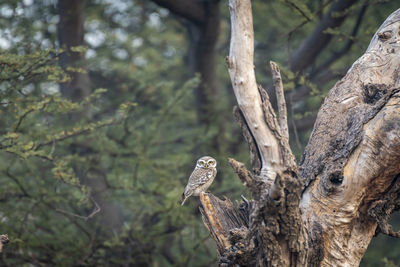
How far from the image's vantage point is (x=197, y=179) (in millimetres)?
5008

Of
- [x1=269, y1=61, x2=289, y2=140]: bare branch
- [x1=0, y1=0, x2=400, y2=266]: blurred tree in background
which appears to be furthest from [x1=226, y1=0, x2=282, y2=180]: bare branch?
[x1=0, y1=0, x2=400, y2=266]: blurred tree in background

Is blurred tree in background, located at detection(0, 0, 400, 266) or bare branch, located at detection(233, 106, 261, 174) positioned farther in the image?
blurred tree in background, located at detection(0, 0, 400, 266)

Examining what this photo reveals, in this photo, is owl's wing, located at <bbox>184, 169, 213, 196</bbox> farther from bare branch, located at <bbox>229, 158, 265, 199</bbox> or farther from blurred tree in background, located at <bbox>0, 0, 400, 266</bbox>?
bare branch, located at <bbox>229, 158, 265, 199</bbox>

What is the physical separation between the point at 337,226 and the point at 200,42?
4751 millimetres

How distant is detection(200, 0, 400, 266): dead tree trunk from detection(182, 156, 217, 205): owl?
156 centimetres

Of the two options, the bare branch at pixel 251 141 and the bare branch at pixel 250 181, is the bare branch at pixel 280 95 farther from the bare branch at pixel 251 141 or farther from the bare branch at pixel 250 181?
the bare branch at pixel 250 181

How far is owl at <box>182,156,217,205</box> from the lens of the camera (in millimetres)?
4941

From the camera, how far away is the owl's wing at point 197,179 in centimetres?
493

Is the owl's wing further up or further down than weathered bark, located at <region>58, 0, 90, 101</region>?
further down

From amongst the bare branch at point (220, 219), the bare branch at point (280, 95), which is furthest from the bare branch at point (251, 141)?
the bare branch at point (220, 219)

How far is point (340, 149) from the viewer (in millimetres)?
3107

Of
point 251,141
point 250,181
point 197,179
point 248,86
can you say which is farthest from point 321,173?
point 197,179

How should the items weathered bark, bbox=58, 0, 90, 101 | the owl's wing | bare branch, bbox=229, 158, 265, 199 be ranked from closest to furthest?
bare branch, bbox=229, 158, 265, 199 → the owl's wing → weathered bark, bbox=58, 0, 90, 101

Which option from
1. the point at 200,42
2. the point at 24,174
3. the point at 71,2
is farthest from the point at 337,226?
the point at 71,2
